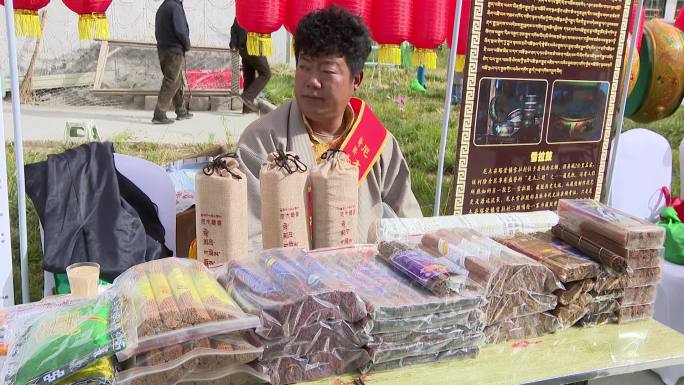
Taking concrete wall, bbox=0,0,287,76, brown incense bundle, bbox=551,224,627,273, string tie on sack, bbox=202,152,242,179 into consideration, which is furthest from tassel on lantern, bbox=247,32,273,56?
concrete wall, bbox=0,0,287,76

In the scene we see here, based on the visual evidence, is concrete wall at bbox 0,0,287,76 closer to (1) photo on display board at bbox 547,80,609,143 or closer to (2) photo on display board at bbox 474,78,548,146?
(2) photo on display board at bbox 474,78,548,146

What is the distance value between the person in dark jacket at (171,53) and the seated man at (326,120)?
2373mm

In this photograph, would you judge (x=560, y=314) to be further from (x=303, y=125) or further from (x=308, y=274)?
(x=303, y=125)

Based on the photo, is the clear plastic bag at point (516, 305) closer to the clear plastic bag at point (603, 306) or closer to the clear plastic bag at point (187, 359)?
the clear plastic bag at point (603, 306)

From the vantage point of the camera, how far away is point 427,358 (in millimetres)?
1358

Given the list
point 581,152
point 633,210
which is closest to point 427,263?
point 581,152

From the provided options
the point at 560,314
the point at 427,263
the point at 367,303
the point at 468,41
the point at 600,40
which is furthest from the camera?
the point at 600,40

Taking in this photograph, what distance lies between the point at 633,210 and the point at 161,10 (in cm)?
383

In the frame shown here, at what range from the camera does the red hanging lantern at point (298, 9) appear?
235 centimetres

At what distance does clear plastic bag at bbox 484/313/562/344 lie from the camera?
1.47m

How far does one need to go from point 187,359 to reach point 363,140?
4.80 feet

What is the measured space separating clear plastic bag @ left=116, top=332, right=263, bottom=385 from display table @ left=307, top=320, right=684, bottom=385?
22 centimetres

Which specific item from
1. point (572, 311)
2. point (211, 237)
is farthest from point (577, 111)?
point (211, 237)

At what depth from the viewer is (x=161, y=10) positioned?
4219 millimetres
